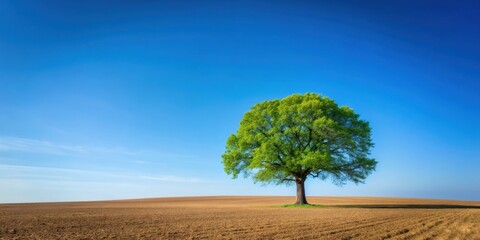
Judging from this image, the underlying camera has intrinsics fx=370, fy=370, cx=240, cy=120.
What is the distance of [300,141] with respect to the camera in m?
43.7

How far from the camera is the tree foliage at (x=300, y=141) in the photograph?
41688mm

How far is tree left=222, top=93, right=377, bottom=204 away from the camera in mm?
41688

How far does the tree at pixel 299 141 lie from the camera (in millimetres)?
41688

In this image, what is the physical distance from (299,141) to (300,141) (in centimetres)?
14

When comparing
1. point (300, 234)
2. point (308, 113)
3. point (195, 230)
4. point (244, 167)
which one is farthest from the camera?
point (244, 167)

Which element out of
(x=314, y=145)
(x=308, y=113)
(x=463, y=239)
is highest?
(x=308, y=113)

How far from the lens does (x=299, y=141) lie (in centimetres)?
4359

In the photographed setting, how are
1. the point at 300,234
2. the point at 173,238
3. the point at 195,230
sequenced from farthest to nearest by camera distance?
the point at 195,230
the point at 300,234
the point at 173,238

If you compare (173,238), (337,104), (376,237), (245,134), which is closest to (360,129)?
(337,104)

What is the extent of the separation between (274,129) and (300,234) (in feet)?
88.6

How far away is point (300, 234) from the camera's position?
1641 cm

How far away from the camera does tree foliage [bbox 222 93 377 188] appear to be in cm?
4169

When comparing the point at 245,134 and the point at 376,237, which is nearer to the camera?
the point at 376,237

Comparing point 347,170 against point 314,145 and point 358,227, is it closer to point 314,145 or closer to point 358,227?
point 314,145
